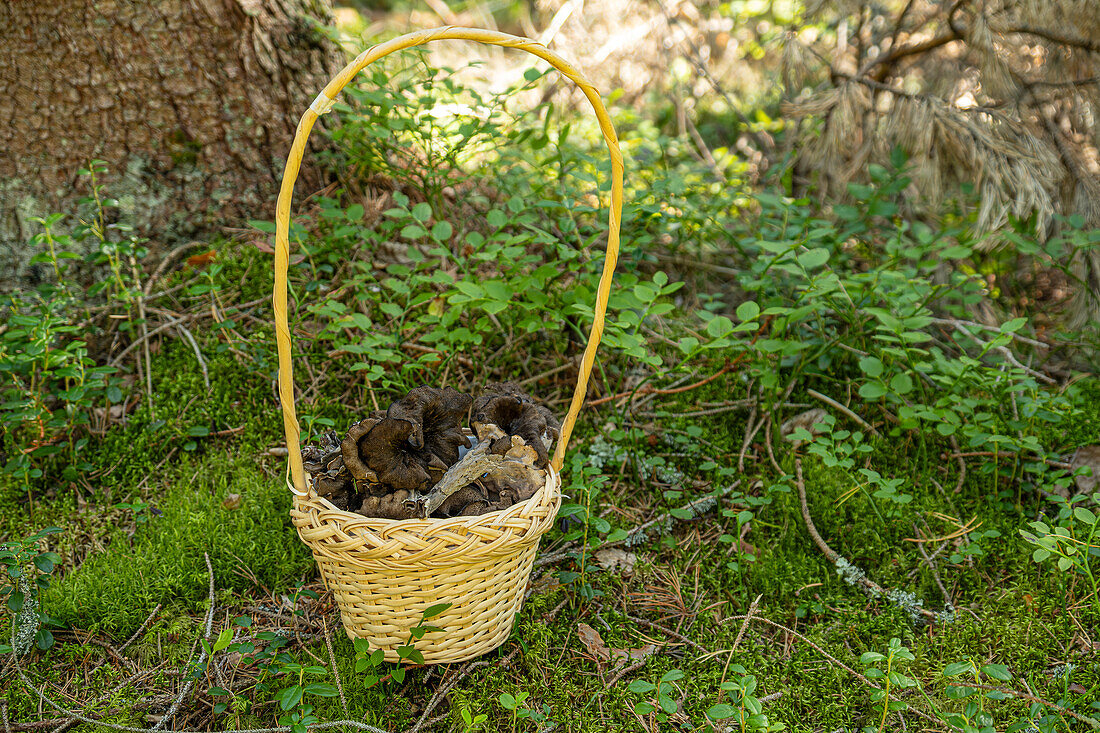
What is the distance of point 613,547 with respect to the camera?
7.02ft

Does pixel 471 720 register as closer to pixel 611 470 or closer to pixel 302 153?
pixel 611 470

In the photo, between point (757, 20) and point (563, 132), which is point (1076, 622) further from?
point (757, 20)

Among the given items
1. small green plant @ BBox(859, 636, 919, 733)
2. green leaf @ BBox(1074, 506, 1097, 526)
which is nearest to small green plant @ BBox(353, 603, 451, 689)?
small green plant @ BBox(859, 636, 919, 733)

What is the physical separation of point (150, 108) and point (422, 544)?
2.36 m

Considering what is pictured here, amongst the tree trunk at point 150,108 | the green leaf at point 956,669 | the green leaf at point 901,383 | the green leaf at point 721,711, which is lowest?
the green leaf at point 721,711

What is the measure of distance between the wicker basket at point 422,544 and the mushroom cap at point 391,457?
0.46ft

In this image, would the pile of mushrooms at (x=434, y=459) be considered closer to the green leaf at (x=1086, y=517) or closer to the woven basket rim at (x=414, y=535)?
the woven basket rim at (x=414, y=535)

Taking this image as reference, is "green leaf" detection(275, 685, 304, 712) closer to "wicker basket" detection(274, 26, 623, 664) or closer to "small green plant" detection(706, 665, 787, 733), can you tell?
"wicker basket" detection(274, 26, 623, 664)

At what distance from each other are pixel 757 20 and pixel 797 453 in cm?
344

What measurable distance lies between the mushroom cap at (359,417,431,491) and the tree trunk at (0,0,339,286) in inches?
72.1

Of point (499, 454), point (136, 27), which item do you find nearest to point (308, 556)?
point (499, 454)

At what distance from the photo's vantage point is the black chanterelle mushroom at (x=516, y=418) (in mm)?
1732

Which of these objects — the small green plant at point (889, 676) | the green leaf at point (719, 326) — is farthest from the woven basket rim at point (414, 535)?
the green leaf at point (719, 326)

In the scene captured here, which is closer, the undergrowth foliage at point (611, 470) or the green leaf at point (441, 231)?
the undergrowth foliage at point (611, 470)
